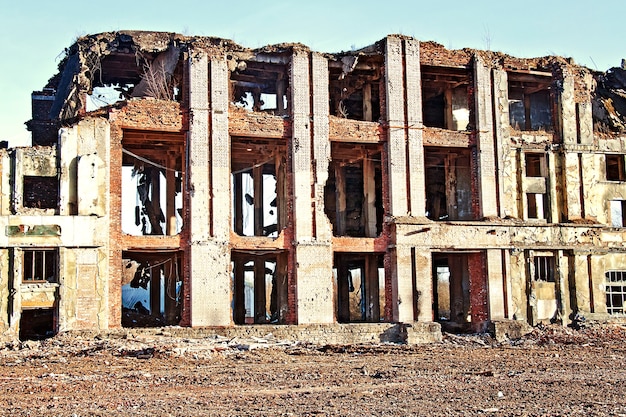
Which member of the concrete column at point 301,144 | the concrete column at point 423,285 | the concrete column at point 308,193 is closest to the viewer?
the concrete column at point 308,193

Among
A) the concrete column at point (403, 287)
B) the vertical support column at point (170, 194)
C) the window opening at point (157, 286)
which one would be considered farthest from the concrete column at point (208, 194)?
the concrete column at point (403, 287)

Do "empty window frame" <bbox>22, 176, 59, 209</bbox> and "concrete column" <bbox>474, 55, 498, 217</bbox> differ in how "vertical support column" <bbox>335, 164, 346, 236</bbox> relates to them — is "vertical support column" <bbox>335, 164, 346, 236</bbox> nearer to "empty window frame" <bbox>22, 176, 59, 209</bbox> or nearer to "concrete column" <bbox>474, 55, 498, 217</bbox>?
"concrete column" <bbox>474, 55, 498, 217</bbox>

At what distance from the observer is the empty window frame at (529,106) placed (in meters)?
30.3

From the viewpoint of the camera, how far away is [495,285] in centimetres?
2720

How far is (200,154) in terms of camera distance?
25.0m

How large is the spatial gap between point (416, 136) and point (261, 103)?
586 centimetres

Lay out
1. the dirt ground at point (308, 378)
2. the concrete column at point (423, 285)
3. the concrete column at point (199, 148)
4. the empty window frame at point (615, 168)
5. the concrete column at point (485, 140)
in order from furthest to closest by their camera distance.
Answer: the empty window frame at point (615, 168), the concrete column at point (485, 140), the concrete column at point (423, 285), the concrete column at point (199, 148), the dirt ground at point (308, 378)

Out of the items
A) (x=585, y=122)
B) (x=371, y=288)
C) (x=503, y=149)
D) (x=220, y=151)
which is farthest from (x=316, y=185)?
(x=585, y=122)

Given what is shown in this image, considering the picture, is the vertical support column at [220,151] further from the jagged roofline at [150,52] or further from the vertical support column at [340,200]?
the vertical support column at [340,200]

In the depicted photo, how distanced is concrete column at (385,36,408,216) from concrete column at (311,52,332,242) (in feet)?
6.67

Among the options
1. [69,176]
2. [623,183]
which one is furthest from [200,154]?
[623,183]

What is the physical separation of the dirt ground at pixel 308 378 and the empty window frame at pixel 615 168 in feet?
24.1

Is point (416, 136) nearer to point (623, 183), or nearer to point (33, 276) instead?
point (623, 183)

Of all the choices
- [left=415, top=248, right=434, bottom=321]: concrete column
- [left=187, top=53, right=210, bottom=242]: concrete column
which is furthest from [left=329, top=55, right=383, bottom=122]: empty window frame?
[left=415, top=248, right=434, bottom=321]: concrete column
